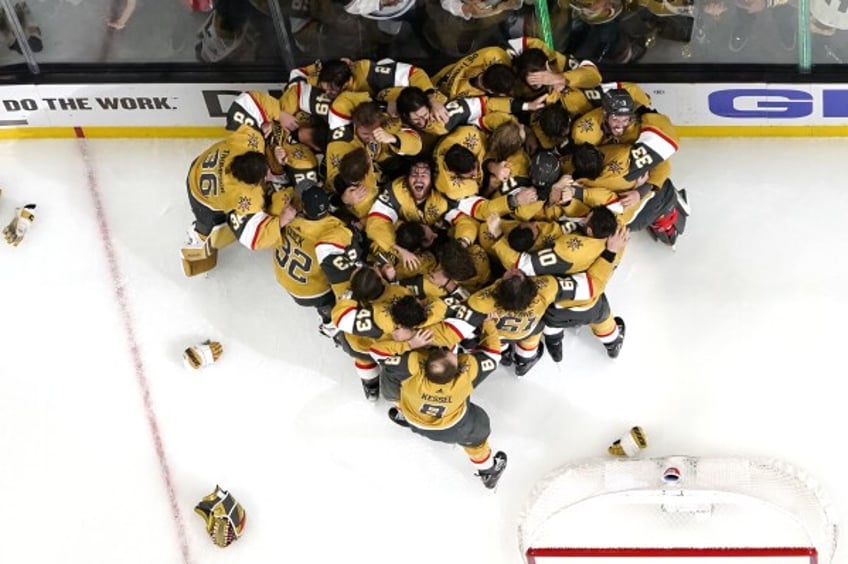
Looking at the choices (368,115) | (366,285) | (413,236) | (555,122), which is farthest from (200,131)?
(555,122)

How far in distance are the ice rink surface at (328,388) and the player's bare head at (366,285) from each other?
66 cm

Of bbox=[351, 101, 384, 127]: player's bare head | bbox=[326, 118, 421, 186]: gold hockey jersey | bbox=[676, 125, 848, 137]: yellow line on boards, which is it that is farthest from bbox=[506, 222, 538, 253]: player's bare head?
bbox=[676, 125, 848, 137]: yellow line on boards

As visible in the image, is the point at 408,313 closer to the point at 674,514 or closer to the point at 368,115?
the point at 368,115

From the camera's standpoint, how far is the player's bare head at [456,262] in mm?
4582

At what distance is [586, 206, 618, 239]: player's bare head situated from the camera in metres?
4.57

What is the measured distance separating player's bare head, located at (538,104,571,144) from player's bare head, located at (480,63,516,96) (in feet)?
0.50

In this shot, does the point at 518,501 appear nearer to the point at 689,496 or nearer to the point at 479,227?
the point at 689,496

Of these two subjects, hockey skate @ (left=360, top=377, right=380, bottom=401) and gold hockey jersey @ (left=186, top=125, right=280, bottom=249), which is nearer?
gold hockey jersey @ (left=186, top=125, right=280, bottom=249)

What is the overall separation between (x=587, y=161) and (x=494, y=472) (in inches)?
→ 43.3

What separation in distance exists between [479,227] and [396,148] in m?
0.40

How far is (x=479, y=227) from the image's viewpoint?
4.78 metres

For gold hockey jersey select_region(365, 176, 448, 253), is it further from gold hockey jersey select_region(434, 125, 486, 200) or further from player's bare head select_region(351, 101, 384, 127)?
player's bare head select_region(351, 101, 384, 127)

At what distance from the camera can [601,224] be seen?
457 cm

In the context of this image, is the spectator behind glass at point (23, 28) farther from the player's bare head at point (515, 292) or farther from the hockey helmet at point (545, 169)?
the player's bare head at point (515, 292)
